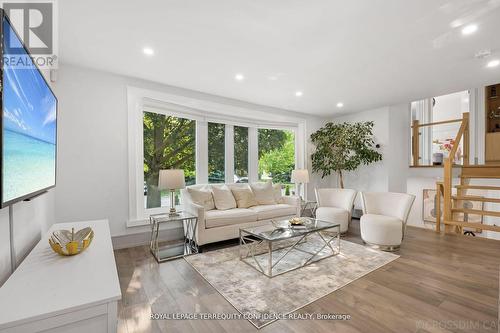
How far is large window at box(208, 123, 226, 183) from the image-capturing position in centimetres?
452

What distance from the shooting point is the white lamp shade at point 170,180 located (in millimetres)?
3295

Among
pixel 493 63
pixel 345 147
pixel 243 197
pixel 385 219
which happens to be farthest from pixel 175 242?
pixel 493 63

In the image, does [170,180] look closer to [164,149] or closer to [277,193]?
[164,149]

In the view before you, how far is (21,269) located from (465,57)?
454cm

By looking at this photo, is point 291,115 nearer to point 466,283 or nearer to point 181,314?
point 466,283

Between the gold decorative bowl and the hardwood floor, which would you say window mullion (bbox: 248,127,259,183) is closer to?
the hardwood floor

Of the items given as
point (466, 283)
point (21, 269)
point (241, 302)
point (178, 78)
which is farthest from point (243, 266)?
point (178, 78)

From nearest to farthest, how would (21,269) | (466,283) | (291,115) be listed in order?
1. (21,269)
2. (466,283)
3. (291,115)

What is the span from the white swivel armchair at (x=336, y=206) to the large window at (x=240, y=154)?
1.59 metres

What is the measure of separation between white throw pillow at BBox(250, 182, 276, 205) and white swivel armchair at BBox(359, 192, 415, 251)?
1.57 m

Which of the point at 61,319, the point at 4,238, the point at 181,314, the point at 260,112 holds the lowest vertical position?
the point at 181,314

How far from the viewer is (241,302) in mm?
2047

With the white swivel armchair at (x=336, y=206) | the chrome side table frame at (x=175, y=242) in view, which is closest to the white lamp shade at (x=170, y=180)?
the chrome side table frame at (x=175, y=242)

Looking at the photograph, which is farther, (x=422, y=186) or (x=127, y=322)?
(x=422, y=186)
